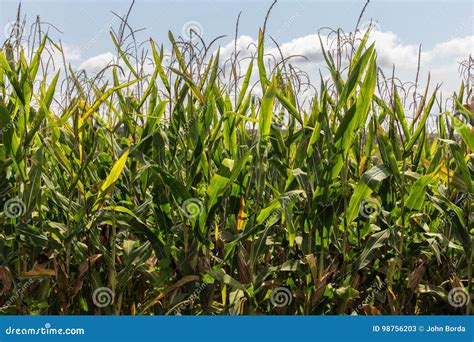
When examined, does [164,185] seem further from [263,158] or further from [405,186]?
[405,186]

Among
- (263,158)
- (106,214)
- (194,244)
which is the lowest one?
(194,244)

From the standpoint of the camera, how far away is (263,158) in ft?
7.23

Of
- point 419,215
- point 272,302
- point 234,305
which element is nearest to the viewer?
point 234,305

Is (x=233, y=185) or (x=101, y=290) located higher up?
(x=233, y=185)

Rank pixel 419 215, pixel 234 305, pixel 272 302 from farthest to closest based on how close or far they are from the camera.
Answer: pixel 419 215 → pixel 272 302 → pixel 234 305

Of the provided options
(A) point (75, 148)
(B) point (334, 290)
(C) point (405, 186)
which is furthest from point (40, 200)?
(C) point (405, 186)

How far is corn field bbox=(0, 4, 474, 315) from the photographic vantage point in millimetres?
2080

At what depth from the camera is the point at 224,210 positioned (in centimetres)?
222

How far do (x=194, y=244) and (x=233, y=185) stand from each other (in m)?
0.28

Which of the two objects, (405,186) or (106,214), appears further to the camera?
(405,186)

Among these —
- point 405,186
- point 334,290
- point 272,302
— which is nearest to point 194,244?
point 272,302

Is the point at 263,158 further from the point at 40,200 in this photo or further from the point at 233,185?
the point at 40,200

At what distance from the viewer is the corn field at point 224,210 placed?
6.82ft

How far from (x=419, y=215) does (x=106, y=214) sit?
1.31 meters
